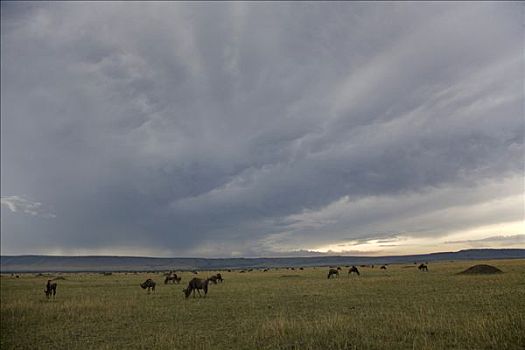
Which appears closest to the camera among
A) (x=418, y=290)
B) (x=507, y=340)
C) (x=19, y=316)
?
(x=507, y=340)

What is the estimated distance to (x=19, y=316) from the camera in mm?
23609

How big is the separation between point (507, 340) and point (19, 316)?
23903 millimetres

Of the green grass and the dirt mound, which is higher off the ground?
the green grass

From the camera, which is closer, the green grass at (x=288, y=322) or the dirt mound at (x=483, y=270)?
the green grass at (x=288, y=322)

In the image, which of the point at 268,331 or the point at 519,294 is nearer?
the point at 268,331

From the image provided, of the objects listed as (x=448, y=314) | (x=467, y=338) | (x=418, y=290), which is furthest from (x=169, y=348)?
(x=418, y=290)

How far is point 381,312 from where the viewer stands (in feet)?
63.2

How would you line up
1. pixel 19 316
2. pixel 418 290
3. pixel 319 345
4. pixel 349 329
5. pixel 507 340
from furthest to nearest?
pixel 418 290 → pixel 19 316 → pixel 349 329 → pixel 319 345 → pixel 507 340

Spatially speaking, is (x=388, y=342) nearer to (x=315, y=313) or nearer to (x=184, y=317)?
(x=315, y=313)

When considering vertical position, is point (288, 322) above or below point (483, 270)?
above

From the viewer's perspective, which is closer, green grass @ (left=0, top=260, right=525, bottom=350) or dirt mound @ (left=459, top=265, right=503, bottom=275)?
green grass @ (left=0, top=260, right=525, bottom=350)

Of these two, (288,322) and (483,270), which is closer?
(288,322)

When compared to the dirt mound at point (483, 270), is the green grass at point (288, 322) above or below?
above

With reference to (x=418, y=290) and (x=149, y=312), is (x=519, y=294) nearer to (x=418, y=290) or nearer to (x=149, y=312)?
(x=418, y=290)
